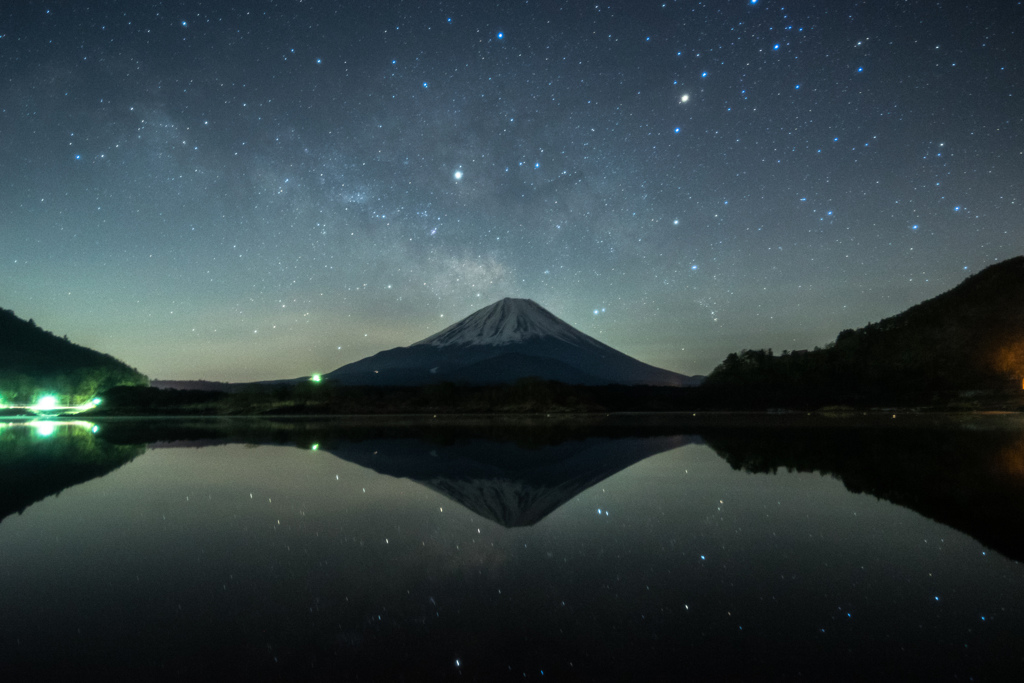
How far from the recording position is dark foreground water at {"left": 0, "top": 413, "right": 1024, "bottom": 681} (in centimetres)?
316

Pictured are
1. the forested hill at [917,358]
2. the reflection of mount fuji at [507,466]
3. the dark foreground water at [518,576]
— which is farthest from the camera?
the forested hill at [917,358]

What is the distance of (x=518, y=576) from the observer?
15.2 feet

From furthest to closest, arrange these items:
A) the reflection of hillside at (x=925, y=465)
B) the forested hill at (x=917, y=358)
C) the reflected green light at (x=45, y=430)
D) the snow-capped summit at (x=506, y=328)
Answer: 1. the snow-capped summit at (x=506, y=328)
2. the forested hill at (x=917, y=358)
3. the reflected green light at (x=45, y=430)
4. the reflection of hillside at (x=925, y=465)

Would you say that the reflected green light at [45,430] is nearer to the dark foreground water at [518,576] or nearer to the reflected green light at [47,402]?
the dark foreground water at [518,576]

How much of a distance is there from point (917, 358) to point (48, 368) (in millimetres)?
115972

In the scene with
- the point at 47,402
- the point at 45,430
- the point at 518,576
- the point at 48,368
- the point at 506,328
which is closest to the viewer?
the point at 518,576

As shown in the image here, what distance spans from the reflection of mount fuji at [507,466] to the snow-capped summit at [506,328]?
10795cm

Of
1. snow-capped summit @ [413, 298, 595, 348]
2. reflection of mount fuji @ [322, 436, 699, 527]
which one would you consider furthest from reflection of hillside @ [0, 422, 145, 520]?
snow-capped summit @ [413, 298, 595, 348]

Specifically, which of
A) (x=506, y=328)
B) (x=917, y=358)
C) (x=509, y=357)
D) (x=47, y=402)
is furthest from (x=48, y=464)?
(x=506, y=328)

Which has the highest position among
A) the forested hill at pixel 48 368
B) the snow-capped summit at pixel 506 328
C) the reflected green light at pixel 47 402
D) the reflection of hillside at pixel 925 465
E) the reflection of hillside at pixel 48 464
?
the snow-capped summit at pixel 506 328

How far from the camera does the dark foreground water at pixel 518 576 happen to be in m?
3.16

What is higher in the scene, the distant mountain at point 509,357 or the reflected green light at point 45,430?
the distant mountain at point 509,357

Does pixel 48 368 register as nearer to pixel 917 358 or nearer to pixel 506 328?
pixel 506 328

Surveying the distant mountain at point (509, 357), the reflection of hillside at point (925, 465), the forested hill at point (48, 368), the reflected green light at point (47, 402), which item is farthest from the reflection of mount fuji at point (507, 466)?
the distant mountain at point (509, 357)
